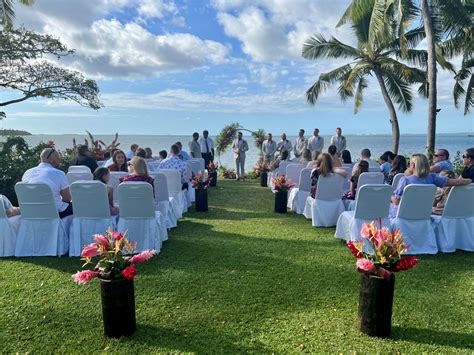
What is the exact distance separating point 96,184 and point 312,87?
14.3 metres

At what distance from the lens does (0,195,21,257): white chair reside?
5.03 meters

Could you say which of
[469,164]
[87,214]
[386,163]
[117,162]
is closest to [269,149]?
[386,163]

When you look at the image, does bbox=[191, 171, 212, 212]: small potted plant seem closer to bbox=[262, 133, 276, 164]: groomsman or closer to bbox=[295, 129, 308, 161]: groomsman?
bbox=[262, 133, 276, 164]: groomsman

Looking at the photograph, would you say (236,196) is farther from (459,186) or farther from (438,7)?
(438,7)

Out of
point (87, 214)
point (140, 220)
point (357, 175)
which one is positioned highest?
point (357, 175)

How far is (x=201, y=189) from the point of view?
27.2 ft

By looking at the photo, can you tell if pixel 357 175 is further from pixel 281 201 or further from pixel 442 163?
pixel 281 201

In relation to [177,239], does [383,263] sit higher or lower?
higher

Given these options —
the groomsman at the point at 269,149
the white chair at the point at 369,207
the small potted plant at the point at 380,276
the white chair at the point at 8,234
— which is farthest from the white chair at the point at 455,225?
the groomsman at the point at 269,149

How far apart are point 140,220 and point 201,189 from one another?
3156mm

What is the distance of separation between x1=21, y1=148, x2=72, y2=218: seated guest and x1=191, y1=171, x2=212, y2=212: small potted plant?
3279mm

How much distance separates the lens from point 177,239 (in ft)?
19.5

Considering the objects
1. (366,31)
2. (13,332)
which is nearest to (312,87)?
(366,31)

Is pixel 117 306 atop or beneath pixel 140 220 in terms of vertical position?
beneath
